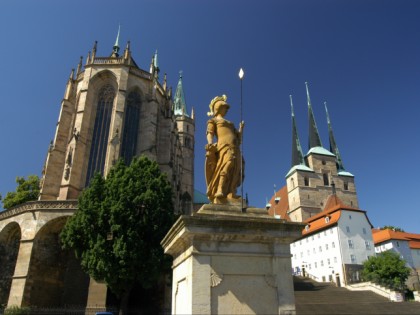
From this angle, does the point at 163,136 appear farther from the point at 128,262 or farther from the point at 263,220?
the point at 263,220

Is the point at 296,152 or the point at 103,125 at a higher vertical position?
the point at 296,152

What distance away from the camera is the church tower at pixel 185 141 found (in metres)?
56.0

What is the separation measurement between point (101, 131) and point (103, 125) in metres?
0.69

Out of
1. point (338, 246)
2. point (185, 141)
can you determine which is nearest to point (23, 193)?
point (185, 141)

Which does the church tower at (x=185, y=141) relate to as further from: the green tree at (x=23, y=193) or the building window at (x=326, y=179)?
the building window at (x=326, y=179)

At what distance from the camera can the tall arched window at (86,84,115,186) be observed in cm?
3262

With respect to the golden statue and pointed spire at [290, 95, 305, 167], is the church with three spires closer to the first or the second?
pointed spire at [290, 95, 305, 167]

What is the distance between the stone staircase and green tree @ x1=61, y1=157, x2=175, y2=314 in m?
9.54

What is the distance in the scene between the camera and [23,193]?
118 ft

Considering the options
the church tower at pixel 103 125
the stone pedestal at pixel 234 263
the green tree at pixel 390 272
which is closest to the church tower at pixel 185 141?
the church tower at pixel 103 125

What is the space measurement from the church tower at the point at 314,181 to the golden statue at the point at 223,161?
193ft

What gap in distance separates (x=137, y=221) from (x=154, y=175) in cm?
369

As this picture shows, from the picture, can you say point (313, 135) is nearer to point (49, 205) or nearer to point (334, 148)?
point (334, 148)

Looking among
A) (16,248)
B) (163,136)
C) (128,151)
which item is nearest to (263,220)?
(16,248)
